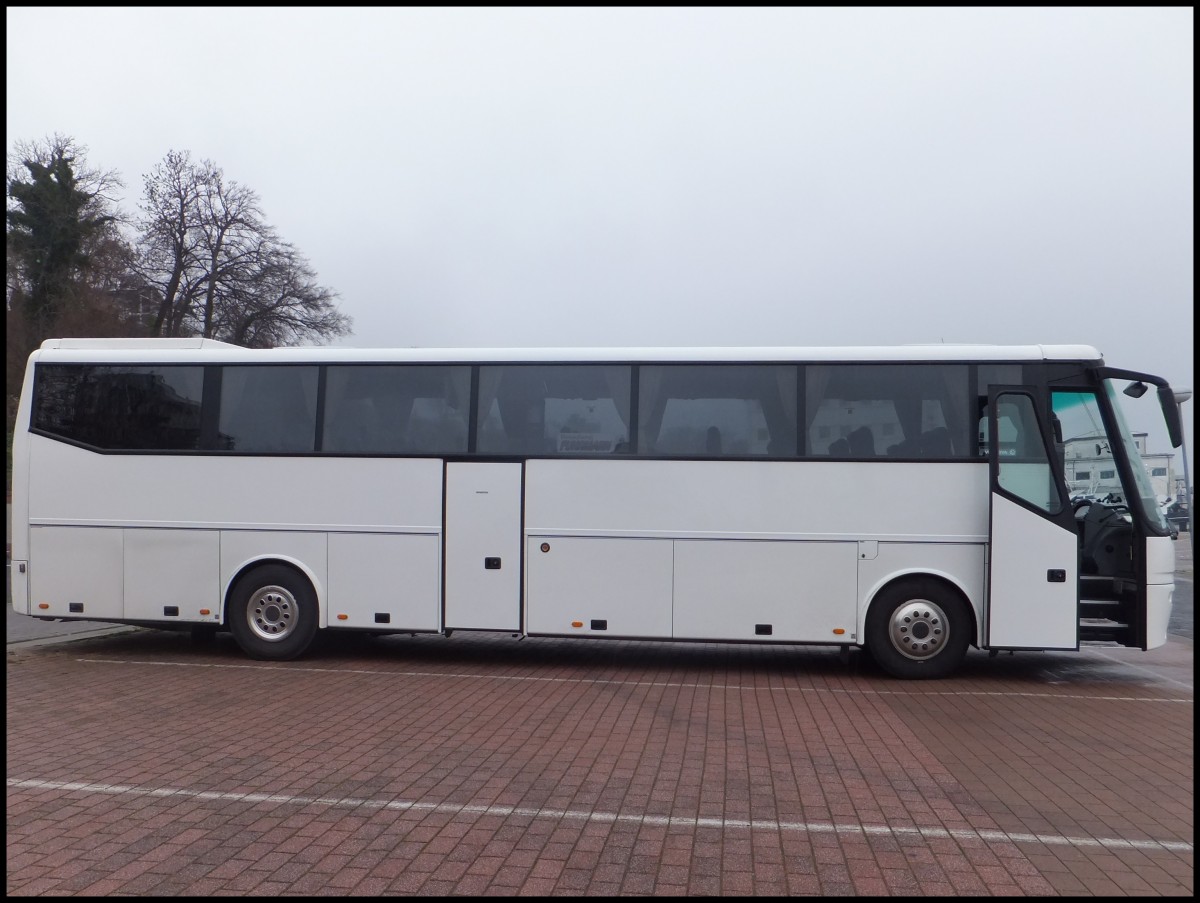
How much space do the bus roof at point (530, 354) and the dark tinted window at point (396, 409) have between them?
162 mm

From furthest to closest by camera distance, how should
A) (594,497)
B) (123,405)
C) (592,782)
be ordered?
(123,405), (594,497), (592,782)

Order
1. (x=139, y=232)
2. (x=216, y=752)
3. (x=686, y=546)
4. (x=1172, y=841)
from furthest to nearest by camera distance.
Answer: (x=139, y=232) < (x=686, y=546) < (x=216, y=752) < (x=1172, y=841)

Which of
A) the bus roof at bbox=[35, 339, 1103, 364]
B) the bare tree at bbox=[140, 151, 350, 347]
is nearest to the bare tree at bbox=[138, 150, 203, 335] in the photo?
the bare tree at bbox=[140, 151, 350, 347]

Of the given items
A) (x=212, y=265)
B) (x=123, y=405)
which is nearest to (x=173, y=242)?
(x=212, y=265)

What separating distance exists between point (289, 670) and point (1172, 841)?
8412mm

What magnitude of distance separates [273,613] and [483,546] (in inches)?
101

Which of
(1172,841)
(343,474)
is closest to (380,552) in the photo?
(343,474)

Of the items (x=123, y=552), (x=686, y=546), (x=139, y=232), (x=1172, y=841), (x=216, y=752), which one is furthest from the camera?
(x=139, y=232)

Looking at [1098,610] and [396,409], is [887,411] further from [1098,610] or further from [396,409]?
[396,409]

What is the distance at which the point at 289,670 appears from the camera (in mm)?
10883

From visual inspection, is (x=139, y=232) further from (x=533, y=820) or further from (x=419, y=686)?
(x=533, y=820)

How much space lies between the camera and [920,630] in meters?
10.3

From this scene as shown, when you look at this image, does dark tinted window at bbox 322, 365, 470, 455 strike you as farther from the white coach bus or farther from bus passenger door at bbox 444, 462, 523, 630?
bus passenger door at bbox 444, 462, 523, 630

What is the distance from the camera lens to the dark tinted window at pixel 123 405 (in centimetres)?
1167
